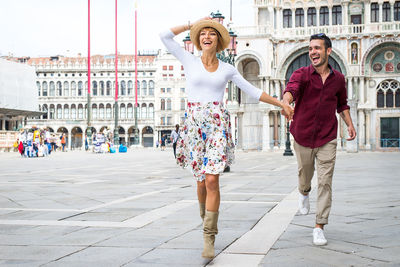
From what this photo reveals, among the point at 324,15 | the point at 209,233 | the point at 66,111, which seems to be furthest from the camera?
the point at 66,111

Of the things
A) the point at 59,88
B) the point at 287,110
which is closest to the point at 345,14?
the point at 287,110

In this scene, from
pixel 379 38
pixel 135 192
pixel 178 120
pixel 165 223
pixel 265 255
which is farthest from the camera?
pixel 178 120

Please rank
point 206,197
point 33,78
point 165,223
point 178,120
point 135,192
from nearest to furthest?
point 206,197, point 165,223, point 135,192, point 33,78, point 178,120

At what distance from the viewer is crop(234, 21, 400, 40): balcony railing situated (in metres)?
37.7

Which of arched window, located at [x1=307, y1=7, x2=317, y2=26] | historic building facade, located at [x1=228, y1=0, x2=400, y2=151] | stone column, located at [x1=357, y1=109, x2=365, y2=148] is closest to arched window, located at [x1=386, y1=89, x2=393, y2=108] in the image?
historic building facade, located at [x1=228, y1=0, x2=400, y2=151]

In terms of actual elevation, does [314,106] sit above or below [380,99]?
below

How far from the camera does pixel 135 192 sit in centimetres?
830

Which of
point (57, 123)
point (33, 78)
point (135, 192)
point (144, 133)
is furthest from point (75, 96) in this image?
point (135, 192)

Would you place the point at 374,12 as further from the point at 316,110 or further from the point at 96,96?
the point at 96,96

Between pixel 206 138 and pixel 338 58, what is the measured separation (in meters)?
35.8

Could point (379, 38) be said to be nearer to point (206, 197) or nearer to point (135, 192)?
point (135, 192)

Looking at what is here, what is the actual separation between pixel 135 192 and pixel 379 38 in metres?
32.7

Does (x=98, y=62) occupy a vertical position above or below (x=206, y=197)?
above

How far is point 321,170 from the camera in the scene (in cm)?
444
